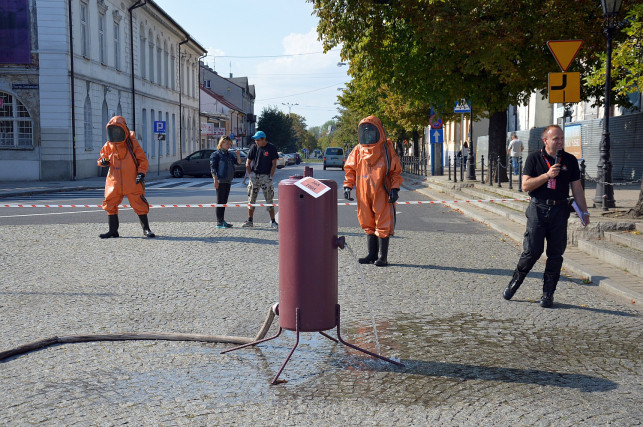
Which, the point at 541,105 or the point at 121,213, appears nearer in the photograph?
the point at 121,213

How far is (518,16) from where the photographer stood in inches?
776

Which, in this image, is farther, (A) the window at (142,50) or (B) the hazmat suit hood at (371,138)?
Answer: (A) the window at (142,50)

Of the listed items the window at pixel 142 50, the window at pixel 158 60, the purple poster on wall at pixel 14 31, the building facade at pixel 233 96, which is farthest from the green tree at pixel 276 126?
the purple poster on wall at pixel 14 31

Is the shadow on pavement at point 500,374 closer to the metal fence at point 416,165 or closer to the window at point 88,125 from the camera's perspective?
the metal fence at point 416,165

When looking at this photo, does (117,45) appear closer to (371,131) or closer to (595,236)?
(371,131)

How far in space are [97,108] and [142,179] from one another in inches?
1072

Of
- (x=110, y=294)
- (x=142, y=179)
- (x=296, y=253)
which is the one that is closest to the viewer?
(x=296, y=253)

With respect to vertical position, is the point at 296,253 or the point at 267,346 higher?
the point at 296,253

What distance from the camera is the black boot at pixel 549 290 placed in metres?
6.88

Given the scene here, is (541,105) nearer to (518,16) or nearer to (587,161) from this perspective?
(587,161)

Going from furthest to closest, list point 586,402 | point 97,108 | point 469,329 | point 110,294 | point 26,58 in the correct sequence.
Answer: point 97,108, point 26,58, point 110,294, point 469,329, point 586,402

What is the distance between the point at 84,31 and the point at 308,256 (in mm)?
34980

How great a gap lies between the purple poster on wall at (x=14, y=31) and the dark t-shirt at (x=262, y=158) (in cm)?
2258

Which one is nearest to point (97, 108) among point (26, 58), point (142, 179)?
point (26, 58)
